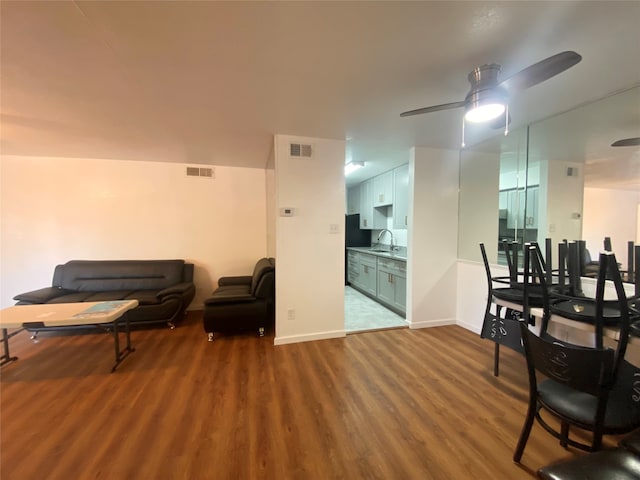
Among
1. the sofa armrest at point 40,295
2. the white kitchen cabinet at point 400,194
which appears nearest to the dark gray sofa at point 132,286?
the sofa armrest at point 40,295

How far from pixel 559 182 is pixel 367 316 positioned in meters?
2.98

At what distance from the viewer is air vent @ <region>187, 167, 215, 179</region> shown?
432 centimetres

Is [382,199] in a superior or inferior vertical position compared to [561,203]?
superior

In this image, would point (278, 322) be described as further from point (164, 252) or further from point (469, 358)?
point (164, 252)

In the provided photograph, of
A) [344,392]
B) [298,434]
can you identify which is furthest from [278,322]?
[298,434]

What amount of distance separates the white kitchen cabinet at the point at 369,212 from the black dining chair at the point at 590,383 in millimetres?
4128

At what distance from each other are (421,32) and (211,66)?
54.1 inches

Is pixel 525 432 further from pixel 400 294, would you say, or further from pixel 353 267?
pixel 353 267

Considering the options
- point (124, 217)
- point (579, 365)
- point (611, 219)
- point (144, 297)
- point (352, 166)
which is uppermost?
point (352, 166)

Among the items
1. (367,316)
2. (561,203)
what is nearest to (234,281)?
(367,316)

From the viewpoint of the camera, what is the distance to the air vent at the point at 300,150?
3.04 metres

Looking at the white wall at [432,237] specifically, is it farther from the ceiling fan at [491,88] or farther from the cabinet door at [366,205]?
the cabinet door at [366,205]

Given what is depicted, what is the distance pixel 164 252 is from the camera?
4.32 meters

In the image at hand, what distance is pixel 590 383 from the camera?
3.92 ft
